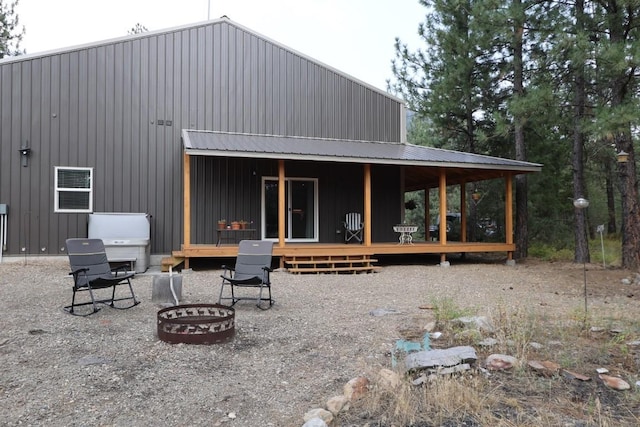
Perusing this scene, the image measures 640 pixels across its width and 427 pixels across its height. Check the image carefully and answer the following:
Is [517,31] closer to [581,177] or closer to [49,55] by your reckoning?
[581,177]

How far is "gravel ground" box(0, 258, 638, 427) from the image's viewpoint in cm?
271

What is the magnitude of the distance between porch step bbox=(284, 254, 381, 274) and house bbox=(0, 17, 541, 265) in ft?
0.72

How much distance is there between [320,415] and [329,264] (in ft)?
22.7

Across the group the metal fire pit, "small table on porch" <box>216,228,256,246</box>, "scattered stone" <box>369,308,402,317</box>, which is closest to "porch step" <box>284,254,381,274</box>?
"small table on porch" <box>216,228,256,246</box>

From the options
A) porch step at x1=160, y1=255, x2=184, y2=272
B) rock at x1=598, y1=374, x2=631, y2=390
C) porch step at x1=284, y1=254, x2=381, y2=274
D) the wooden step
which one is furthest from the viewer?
porch step at x1=284, y1=254, x2=381, y2=274

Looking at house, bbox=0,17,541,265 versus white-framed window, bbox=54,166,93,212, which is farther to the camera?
white-framed window, bbox=54,166,93,212

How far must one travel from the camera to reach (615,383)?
9.72 feet

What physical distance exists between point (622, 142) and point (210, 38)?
9.01 m

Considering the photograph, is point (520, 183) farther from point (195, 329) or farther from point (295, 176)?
point (195, 329)

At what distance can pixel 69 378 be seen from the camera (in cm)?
310

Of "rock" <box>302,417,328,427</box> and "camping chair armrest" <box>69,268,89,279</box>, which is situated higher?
"camping chair armrest" <box>69,268,89,279</box>

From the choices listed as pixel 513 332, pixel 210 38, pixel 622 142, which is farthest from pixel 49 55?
pixel 622 142

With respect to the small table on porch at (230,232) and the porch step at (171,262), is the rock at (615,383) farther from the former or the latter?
the small table on porch at (230,232)

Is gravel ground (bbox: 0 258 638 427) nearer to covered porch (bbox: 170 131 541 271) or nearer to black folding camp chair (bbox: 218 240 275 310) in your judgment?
black folding camp chair (bbox: 218 240 275 310)
